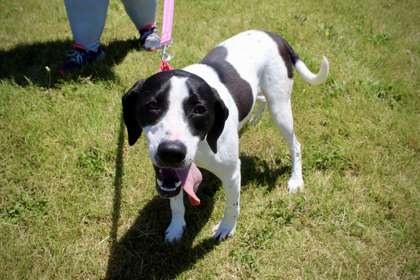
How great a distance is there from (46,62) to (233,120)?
3577 mm

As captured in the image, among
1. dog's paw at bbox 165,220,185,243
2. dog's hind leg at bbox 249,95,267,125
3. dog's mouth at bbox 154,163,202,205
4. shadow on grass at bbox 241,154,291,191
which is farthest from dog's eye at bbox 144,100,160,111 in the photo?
dog's hind leg at bbox 249,95,267,125

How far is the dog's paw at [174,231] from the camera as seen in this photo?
3205 mm

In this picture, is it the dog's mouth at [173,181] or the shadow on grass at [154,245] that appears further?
the shadow on grass at [154,245]

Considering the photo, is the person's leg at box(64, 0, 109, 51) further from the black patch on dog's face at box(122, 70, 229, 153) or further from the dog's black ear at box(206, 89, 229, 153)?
the dog's black ear at box(206, 89, 229, 153)

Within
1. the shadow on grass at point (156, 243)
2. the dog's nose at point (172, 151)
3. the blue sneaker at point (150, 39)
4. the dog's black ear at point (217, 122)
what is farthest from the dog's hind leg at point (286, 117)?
the blue sneaker at point (150, 39)

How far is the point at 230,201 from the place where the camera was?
3.03 meters

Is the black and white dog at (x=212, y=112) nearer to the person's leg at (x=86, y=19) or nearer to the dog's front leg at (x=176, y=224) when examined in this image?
the dog's front leg at (x=176, y=224)

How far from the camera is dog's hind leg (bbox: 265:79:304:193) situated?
3.40 meters

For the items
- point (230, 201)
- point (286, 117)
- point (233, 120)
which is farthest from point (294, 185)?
point (233, 120)

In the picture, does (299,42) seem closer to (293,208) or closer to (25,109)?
(293,208)

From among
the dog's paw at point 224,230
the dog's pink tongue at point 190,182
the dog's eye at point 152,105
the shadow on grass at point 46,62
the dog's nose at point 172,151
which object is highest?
the dog's eye at point 152,105

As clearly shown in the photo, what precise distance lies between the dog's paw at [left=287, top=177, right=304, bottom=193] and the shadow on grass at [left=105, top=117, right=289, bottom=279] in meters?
0.17

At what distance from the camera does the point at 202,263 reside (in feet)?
10.00

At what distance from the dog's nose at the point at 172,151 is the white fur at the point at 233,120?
4 centimetres
